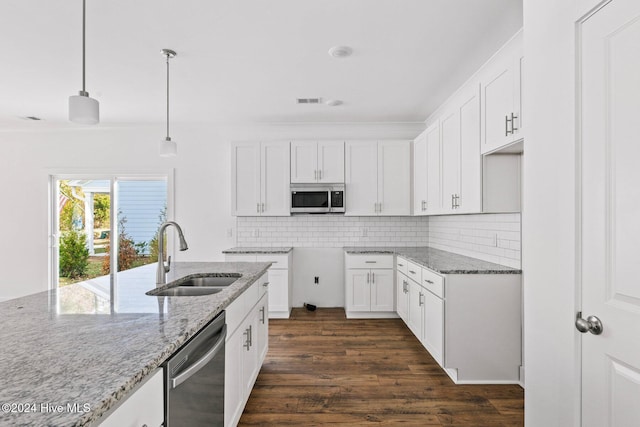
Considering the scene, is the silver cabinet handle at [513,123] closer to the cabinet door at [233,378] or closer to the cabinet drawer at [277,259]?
the cabinet door at [233,378]

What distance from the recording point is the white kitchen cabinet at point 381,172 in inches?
178

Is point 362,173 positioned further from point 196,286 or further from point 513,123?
point 196,286

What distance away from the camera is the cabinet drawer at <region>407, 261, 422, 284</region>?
3295 mm

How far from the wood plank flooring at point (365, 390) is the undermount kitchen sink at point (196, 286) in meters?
0.86

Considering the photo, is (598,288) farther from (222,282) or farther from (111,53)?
(111,53)

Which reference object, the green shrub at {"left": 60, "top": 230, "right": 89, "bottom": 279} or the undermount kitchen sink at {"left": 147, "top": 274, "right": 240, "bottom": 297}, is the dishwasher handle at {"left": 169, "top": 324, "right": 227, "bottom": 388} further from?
the green shrub at {"left": 60, "top": 230, "right": 89, "bottom": 279}

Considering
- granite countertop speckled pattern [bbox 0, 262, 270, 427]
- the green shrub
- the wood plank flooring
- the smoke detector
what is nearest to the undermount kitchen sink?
granite countertop speckled pattern [bbox 0, 262, 270, 427]

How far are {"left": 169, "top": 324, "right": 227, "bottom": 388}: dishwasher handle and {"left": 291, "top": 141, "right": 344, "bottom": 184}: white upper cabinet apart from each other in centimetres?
309

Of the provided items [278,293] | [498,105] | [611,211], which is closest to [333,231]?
[278,293]

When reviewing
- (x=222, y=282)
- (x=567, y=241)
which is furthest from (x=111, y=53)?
(x=567, y=241)

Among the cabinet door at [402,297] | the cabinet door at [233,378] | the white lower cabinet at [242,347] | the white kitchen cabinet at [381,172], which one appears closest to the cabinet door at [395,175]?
the white kitchen cabinet at [381,172]

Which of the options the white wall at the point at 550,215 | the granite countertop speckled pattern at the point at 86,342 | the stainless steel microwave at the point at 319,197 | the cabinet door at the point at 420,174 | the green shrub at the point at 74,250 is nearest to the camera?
the granite countertop speckled pattern at the point at 86,342

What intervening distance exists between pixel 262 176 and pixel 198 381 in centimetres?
346

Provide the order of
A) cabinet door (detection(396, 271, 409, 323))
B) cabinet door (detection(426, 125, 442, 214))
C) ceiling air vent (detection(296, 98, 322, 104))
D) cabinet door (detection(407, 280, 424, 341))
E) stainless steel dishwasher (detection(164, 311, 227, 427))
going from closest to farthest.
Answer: stainless steel dishwasher (detection(164, 311, 227, 427)) → cabinet door (detection(407, 280, 424, 341)) → cabinet door (detection(426, 125, 442, 214)) → cabinet door (detection(396, 271, 409, 323)) → ceiling air vent (detection(296, 98, 322, 104))
